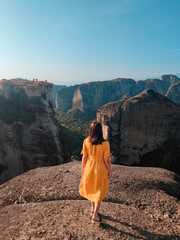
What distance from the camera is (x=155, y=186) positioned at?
27.0 ft

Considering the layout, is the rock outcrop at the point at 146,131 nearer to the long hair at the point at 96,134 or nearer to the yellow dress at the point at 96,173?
the yellow dress at the point at 96,173

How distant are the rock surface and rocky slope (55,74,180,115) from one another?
251 feet

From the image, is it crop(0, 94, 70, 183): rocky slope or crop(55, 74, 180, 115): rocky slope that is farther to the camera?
crop(55, 74, 180, 115): rocky slope

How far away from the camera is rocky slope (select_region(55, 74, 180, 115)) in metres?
92.2

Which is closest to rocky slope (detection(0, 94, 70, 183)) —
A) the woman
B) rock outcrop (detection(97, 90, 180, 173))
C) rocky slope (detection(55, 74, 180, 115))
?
rock outcrop (detection(97, 90, 180, 173))

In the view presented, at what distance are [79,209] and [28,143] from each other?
70.9 feet

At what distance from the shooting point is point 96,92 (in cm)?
9906

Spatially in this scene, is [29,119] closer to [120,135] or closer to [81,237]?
[120,135]

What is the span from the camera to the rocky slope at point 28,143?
989 inches

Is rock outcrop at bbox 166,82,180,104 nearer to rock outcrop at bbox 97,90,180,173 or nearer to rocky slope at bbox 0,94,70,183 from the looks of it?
rock outcrop at bbox 97,90,180,173

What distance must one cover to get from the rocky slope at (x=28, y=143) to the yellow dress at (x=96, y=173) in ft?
70.6

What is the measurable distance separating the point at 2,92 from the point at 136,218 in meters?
31.5

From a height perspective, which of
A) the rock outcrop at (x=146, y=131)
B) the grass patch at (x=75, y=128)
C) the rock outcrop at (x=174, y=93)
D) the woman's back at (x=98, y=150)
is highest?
the rock outcrop at (x=174, y=93)

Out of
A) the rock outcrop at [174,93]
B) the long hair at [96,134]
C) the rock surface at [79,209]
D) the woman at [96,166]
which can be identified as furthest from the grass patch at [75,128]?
the rock outcrop at [174,93]
